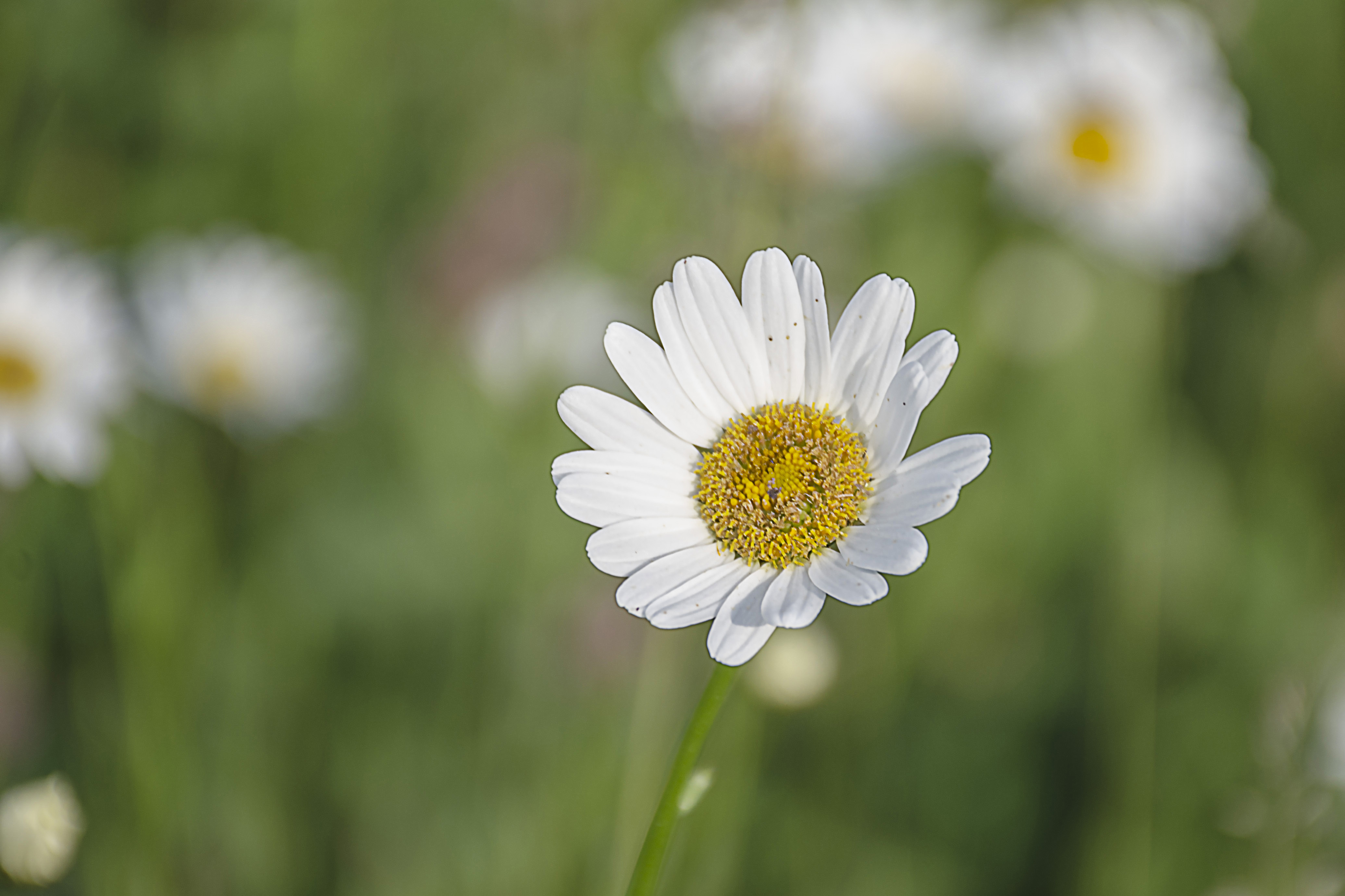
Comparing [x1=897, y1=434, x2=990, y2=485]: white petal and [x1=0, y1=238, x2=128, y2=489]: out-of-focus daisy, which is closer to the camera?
[x1=897, y1=434, x2=990, y2=485]: white petal

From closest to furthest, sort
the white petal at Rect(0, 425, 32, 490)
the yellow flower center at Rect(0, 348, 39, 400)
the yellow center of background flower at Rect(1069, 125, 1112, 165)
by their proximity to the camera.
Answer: the white petal at Rect(0, 425, 32, 490) < the yellow flower center at Rect(0, 348, 39, 400) < the yellow center of background flower at Rect(1069, 125, 1112, 165)

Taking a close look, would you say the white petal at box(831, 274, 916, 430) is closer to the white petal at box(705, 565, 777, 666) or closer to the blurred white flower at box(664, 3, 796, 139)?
the white petal at box(705, 565, 777, 666)

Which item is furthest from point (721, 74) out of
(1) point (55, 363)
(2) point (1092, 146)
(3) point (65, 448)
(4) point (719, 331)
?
(4) point (719, 331)

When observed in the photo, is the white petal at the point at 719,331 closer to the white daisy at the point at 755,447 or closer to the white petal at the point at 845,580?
the white daisy at the point at 755,447

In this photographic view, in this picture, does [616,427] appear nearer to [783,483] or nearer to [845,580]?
[783,483]

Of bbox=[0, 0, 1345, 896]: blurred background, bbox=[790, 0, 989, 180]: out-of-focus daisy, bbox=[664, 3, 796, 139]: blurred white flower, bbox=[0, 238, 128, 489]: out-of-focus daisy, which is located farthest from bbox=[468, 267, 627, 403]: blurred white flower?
bbox=[0, 238, 128, 489]: out-of-focus daisy

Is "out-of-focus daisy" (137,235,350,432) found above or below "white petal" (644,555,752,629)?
above

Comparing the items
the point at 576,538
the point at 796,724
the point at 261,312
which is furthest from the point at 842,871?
the point at 261,312

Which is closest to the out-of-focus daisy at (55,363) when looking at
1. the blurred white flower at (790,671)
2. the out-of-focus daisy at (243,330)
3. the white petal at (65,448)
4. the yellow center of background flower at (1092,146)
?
the white petal at (65,448)
